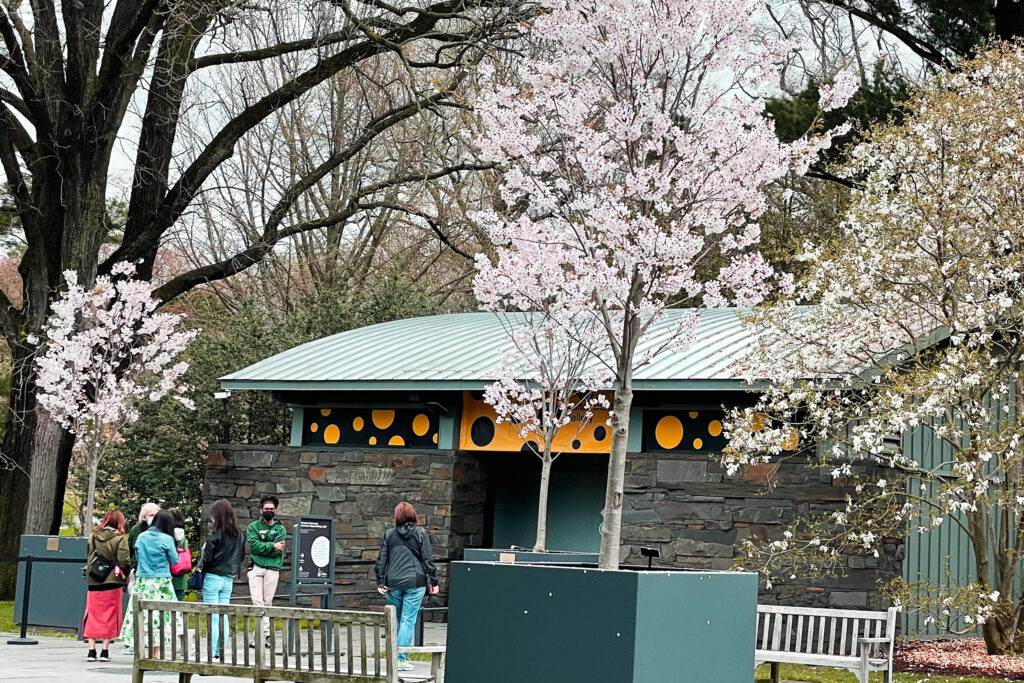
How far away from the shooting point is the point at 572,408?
15.5m

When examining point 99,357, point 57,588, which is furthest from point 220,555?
point 99,357

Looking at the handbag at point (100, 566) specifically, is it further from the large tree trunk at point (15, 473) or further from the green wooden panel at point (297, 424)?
the large tree trunk at point (15, 473)

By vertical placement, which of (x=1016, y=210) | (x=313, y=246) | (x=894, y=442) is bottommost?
(x=894, y=442)

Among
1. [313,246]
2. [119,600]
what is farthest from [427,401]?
[313,246]

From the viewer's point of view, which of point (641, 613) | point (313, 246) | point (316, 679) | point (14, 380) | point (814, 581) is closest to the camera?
point (641, 613)

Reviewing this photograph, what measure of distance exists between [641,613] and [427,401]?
11051 millimetres

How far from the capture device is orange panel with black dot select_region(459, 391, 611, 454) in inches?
637

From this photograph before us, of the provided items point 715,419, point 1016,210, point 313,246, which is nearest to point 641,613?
point 1016,210

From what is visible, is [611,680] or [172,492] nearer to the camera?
[611,680]

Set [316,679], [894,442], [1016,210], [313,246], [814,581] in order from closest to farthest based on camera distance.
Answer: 1. [316,679]
2. [1016,210]
3. [814,581]
4. [894,442]
5. [313,246]

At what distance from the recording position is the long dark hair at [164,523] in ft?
40.2

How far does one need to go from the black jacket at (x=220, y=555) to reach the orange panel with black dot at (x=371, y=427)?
17.1 feet

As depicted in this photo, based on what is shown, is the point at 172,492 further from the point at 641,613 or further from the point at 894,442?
the point at 641,613

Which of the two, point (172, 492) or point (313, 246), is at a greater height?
point (313, 246)
